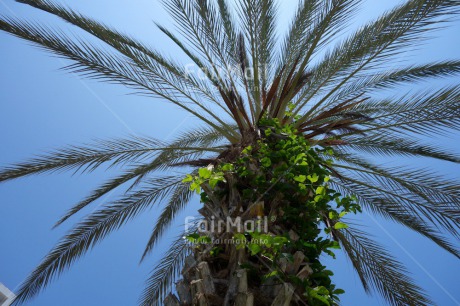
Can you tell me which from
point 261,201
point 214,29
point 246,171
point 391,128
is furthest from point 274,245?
point 214,29

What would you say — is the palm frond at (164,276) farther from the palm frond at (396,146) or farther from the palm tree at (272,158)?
the palm frond at (396,146)

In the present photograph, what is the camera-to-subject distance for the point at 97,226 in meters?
5.45

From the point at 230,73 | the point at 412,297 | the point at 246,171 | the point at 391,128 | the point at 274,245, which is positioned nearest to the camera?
the point at 274,245

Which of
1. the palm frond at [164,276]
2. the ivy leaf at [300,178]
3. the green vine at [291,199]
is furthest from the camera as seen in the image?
the palm frond at [164,276]

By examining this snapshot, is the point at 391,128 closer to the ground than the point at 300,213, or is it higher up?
higher up

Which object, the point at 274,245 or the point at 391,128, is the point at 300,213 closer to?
the point at 274,245

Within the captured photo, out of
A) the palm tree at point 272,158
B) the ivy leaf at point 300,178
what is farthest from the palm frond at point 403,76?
the ivy leaf at point 300,178

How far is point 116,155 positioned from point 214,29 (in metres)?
2.22

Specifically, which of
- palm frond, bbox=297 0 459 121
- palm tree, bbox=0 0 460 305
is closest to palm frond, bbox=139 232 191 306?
palm tree, bbox=0 0 460 305

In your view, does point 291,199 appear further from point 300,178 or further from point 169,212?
point 169,212

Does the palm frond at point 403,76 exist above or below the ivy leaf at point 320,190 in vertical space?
above

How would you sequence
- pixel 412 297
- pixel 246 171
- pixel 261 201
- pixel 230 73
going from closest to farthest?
pixel 261 201
pixel 246 171
pixel 412 297
pixel 230 73

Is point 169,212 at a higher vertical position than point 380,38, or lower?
lower
